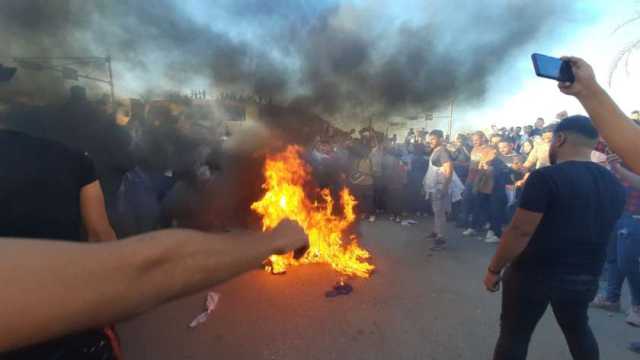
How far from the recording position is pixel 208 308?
3980mm

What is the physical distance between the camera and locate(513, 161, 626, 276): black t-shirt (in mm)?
2324

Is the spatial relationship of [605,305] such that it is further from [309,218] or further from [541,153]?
[309,218]

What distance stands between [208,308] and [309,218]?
209 cm

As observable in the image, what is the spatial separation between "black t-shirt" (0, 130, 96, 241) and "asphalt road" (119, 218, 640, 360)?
198 centimetres

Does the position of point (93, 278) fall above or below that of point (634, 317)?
above

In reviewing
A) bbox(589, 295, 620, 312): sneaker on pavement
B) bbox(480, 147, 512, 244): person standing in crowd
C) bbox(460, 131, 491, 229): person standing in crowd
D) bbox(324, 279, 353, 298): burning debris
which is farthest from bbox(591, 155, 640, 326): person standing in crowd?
bbox(460, 131, 491, 229): person standing in crowd

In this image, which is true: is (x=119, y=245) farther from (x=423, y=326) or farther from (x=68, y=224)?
(x=423, y=326)

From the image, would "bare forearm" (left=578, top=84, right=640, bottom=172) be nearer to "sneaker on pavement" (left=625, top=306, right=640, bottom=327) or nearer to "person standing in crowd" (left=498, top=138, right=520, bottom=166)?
"sneaker on pavement" (left=625, top=306, right=640, bottom=327)

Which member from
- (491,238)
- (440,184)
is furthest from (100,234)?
(491,238)

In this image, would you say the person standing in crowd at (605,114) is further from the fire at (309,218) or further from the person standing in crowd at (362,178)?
the person standing in crowd at (362,178)

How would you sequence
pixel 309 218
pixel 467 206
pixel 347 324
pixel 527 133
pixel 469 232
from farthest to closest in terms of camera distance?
pixel 527 133
pixel 467 206
pixel 469 232
pixel 309 218
pixel 347 324

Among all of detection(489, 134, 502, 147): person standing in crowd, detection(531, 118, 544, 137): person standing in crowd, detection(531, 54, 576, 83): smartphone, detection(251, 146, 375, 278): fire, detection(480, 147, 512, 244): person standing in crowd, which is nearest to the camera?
detection(531, 54, 576, 83): smartphone

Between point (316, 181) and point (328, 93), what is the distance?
58.2 inches

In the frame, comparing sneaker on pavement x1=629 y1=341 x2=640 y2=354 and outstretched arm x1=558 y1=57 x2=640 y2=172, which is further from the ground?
outstretched arm x1=558 y1=57 x2=640 y2=172
